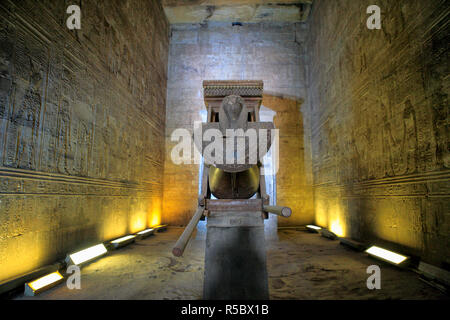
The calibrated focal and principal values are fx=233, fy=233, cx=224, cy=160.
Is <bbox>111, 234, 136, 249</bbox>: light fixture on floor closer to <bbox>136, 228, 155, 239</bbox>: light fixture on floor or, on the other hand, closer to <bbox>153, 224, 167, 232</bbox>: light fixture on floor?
<bbox>136, 228, 155, 239</bbox>: light fixture on floor

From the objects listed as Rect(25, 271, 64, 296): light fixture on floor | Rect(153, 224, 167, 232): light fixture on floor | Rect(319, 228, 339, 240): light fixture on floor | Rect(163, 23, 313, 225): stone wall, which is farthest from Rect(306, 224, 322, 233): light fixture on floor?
Rect(25, 271, 64, 296): light fixture on floor

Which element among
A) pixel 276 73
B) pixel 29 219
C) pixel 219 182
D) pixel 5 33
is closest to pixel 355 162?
pixel 219 182

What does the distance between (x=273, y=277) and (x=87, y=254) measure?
10.7ft

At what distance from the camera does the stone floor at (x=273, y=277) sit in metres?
2.94

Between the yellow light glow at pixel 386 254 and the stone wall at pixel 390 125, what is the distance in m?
0.22

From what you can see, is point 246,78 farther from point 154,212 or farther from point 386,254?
point 386,254

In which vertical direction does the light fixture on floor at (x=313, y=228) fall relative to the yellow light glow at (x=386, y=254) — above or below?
below

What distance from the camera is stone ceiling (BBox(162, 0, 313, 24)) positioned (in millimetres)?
9117

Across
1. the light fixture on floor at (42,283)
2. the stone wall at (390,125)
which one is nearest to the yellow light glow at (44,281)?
the light fixture on floor at (42,283)

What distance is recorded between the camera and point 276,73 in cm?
966

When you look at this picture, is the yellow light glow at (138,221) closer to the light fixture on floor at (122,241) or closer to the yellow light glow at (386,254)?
the light fixture on floor at (122,241)

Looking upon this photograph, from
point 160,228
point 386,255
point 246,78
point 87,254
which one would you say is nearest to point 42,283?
point 87,254

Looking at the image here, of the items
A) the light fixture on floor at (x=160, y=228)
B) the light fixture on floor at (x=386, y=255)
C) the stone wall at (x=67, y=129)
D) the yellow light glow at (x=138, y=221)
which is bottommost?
the light fixture on floor at (x=160, y=228)

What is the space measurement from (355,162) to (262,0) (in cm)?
721
